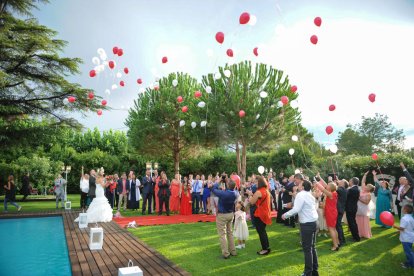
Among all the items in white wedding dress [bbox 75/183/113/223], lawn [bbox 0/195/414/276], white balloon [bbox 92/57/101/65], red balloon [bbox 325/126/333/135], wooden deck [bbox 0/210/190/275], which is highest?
white balloon [bbox 92/57/101/65]

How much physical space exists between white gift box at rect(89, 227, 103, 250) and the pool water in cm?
63

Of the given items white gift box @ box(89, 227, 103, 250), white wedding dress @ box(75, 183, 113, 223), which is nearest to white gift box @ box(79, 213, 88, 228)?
white wedding dress @ box(75, 183, 113, 223)

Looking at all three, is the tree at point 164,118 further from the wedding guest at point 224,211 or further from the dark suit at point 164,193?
the wedding guest at point 224,211

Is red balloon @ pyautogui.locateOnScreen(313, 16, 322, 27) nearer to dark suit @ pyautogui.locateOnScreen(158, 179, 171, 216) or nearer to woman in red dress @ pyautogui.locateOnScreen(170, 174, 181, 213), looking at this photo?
dark suit @ pyautogui.locateOnScreen(158, 179, 171, 216)

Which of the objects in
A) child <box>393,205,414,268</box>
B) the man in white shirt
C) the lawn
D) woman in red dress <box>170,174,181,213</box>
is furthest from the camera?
woman in red dress <box>170,174,181,213</box>

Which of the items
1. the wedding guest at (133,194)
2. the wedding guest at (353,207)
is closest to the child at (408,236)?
the wedding guest at (353,207)

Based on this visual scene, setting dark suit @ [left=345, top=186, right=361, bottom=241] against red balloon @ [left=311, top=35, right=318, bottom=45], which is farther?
dark suit @ [left=345, top=186, right=361, bottom=241]

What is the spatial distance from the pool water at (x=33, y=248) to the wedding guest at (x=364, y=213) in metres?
8.43

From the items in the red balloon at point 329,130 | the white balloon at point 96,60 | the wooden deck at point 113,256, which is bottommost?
the wooden deck at point 113,256

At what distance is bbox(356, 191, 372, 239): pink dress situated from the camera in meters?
9.60

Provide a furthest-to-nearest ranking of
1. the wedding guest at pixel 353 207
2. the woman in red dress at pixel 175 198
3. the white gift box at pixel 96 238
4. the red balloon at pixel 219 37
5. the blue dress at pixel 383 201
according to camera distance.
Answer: the woman in red dress at pixel 175 198 → the blue dress at pixel 383 201 → the red balloon at pixel 219 37 → the wedding guest at pixel 353 207 → the white gift box at pixel 96 238

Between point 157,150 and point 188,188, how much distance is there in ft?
48.7

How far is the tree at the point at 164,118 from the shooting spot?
27.2 meters

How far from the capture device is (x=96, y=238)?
25.7 ft
